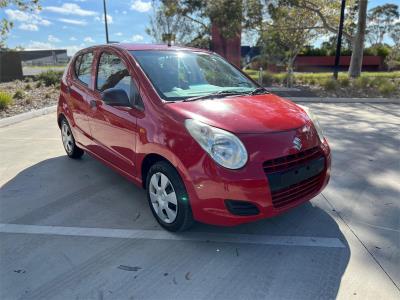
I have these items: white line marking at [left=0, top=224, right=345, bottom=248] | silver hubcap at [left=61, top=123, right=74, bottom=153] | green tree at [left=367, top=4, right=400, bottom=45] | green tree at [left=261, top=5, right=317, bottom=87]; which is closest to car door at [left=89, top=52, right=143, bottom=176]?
white line marking at [left=0, top=224, right=345, bottom=248]

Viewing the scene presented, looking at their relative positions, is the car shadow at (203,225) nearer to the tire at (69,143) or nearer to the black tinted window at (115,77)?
the tire at (69,143)

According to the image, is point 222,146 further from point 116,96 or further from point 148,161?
point 116,96

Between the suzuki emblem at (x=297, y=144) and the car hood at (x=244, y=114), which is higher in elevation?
the car hood at (x=244, y=114)

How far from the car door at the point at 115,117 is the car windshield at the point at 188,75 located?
Answer: 25 centimetres

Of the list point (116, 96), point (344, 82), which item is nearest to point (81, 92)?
point (116, 96)

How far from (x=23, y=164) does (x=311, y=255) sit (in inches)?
169

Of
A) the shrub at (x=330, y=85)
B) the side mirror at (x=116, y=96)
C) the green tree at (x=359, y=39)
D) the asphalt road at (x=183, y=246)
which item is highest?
the green tree at (x=359, y=39)

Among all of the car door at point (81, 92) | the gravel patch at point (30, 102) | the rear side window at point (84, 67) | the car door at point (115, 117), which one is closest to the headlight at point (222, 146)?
the car door at point (115, 117)

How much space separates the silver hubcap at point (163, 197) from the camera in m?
2.98

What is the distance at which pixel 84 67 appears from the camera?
4.52m

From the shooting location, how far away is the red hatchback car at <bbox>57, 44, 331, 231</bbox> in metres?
2.61

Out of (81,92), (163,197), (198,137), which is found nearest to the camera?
(198,137)

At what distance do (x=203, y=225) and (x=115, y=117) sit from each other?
146 centimetres

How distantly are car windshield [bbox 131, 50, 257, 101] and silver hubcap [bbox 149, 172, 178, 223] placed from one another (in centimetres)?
77
